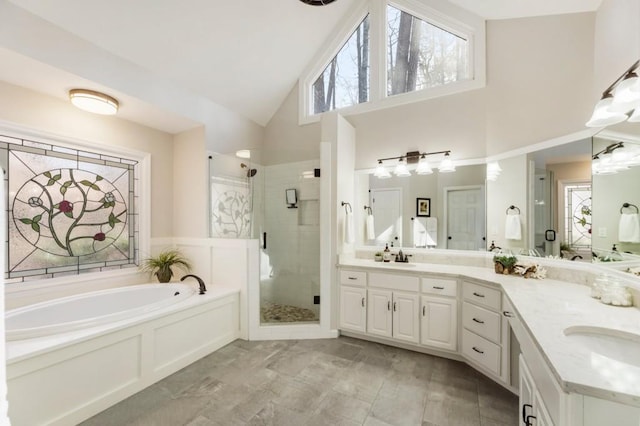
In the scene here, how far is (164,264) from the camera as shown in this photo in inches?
125

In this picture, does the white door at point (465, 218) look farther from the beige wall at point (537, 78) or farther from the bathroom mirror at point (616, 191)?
the bathroom mirror at point (616, 191)

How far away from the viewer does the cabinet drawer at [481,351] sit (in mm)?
2152

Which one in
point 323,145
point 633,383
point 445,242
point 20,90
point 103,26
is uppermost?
point 103,26

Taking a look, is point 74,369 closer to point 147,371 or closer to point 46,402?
point 46,402

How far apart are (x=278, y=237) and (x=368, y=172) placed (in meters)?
1.38

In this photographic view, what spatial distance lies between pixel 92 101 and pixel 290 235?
2298mm

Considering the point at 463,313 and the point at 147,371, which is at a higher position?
the point at 463,313

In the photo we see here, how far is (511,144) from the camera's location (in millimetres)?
2658

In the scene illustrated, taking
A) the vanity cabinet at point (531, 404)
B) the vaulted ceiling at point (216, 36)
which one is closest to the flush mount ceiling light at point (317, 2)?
the vaulted ceiling at point (216, 36)

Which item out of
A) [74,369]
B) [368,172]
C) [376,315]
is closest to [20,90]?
[74,369]

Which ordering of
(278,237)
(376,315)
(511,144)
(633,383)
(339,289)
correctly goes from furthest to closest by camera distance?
(278,237)
(339,289)
(376,315)
(511,144)
(633,383)

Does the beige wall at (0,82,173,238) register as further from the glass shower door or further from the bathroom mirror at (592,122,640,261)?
the bathroom mirror at (592,122,640,261)

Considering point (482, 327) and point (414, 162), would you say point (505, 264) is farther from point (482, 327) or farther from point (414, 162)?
point (414, 162)

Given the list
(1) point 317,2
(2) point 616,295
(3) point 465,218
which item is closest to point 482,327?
(2) point 616,295
